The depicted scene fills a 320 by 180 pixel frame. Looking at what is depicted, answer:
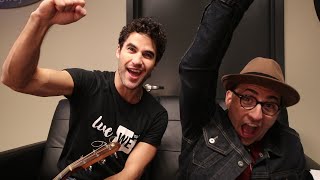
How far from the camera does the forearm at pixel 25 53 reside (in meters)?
0.85

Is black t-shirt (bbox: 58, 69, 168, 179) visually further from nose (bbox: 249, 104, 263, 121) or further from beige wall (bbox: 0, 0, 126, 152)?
beige wall (bbox: 0, 0, 126, 152)

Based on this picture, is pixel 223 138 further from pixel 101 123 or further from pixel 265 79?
pixel 101 123

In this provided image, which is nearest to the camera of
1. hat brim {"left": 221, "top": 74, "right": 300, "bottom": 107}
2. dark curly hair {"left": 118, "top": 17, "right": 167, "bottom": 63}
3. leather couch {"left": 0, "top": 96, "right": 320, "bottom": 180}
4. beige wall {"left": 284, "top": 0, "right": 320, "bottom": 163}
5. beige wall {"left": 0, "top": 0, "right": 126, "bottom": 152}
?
hat brim {"left": 221, "top": 74, "right": 300, "bottom": 107}

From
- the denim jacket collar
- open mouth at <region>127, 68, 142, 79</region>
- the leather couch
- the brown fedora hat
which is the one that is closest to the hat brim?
the brown fedora hat

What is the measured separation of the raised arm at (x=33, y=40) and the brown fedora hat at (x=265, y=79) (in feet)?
1.82

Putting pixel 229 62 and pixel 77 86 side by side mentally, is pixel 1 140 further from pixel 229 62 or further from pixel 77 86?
pixel 229 62

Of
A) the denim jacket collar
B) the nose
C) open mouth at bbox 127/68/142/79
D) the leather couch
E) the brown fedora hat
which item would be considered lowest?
the leather couch

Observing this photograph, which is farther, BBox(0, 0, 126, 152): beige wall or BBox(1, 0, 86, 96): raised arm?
BBox(0, 0, 126, 152): beige wall

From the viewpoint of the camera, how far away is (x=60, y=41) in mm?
2477

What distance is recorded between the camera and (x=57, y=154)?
1.86 m

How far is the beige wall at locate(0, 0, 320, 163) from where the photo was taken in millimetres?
2080

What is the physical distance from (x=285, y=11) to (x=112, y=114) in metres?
1.55

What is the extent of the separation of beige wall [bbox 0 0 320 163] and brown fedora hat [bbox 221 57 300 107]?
1167mm

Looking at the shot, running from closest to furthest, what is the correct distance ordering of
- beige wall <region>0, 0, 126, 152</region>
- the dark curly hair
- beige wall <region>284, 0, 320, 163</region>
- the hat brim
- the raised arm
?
1. the raised arm
2. the hat brim
3. the dark curly hair
4. beige wall <region>284, 0, 320, 163</region>
5. beige wall <region>0, 0, 126, 152</region>
